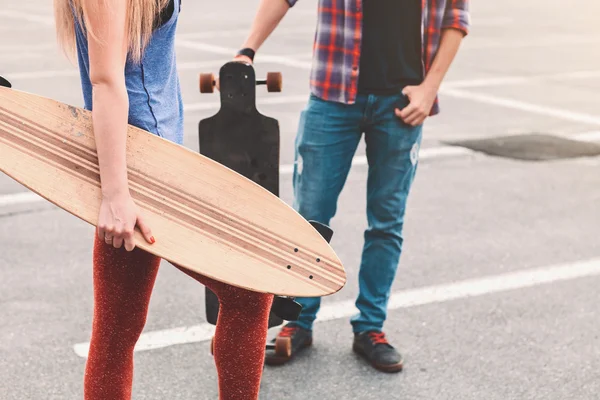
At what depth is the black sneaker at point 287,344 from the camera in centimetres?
380

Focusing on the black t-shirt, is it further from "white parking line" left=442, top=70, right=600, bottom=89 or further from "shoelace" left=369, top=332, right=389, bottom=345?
"white parking line" left=442, top=70, right=600, bottom=89

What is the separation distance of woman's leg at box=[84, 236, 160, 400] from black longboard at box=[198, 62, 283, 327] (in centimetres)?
90

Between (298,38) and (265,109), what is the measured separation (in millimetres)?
5868

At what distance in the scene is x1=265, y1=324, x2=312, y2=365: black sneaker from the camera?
3797 millimetres

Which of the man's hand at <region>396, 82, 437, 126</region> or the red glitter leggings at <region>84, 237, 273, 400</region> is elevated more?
the man's hand at <region>396, 82, 437, 126</region>

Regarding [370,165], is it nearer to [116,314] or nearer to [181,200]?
[181,200]

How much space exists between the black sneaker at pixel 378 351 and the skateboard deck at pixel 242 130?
84 cm

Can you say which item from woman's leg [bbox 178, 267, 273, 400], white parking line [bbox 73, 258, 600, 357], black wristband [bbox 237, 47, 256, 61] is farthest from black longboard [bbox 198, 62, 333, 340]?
white parking line [bbox 73, 258, 600, 357]

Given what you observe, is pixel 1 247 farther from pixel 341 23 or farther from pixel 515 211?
pixel 515 211

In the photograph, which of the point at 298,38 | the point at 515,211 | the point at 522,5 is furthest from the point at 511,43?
the point at 515,211

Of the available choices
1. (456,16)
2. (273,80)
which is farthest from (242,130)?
(456,16)

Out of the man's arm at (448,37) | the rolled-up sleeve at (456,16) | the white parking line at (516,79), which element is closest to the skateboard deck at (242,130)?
the man's arm at (448,37)

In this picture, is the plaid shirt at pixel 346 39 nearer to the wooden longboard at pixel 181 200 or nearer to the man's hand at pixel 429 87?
the man's hand at pixel 429 87

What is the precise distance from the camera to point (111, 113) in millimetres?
2314
